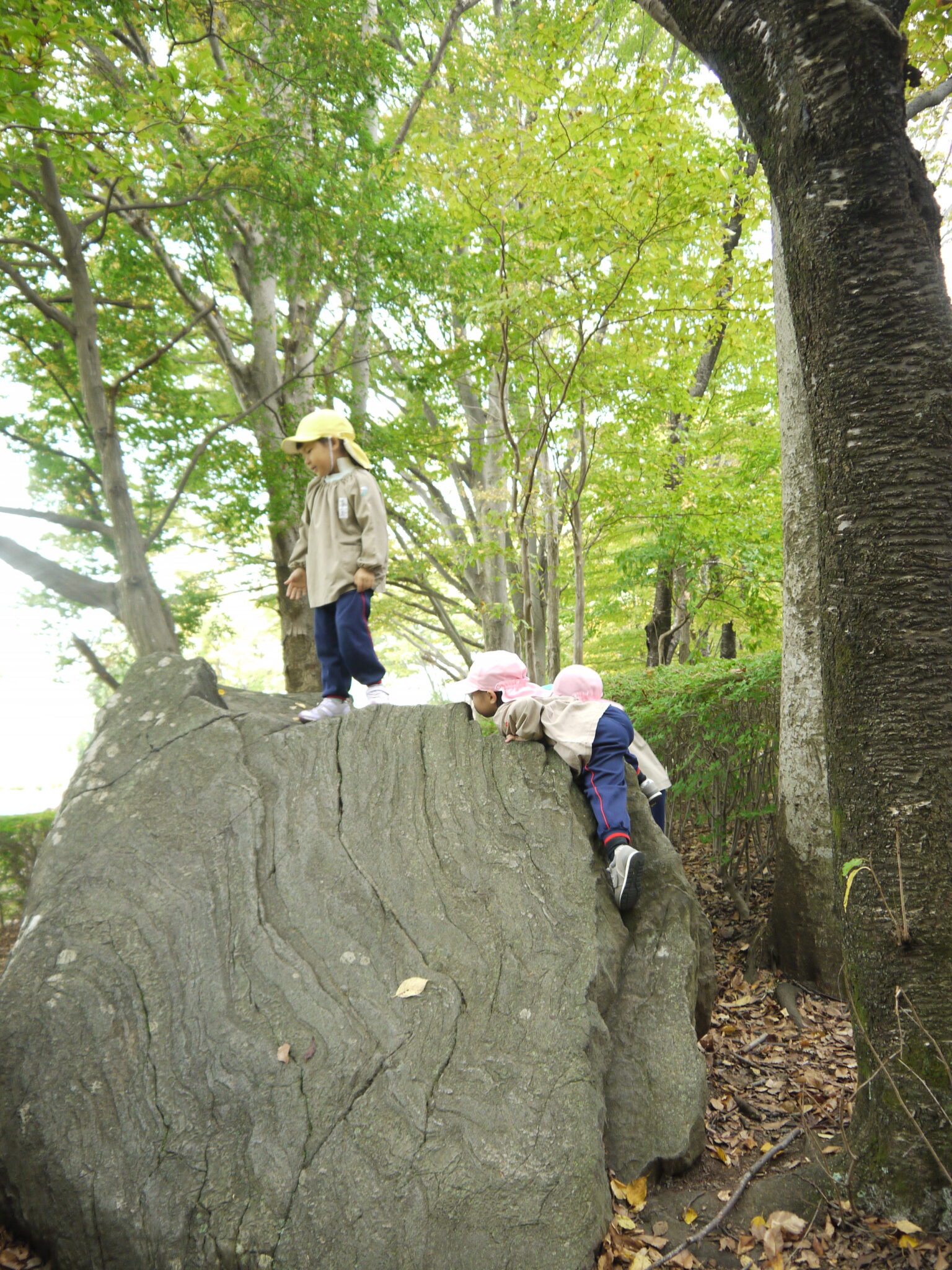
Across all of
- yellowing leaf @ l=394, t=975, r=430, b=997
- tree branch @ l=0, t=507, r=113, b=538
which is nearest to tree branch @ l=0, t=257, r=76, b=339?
tree branch @ l=0, t=507, r=113, b=538

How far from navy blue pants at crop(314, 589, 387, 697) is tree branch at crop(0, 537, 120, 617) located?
10.4 feet

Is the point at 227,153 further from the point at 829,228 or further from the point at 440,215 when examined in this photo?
the point at 829,228

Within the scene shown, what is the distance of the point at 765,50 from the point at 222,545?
1221 cm

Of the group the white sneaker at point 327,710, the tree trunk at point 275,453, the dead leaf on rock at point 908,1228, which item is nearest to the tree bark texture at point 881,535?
the dead leaf on rock at point 908,1228

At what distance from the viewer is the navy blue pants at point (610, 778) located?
11.6ft

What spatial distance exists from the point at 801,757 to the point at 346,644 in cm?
280

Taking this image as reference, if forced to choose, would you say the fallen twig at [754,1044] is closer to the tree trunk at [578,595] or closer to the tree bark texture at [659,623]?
the tree trunk at [578,595]

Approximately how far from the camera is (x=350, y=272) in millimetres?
8172

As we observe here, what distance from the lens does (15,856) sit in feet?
21.6

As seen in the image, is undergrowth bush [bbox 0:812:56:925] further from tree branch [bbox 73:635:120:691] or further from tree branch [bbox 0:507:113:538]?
tree branch [bbox 0:507:113:538]

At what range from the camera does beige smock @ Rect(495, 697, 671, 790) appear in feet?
12.5

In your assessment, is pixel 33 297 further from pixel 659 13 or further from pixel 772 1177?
pixel 772 1177

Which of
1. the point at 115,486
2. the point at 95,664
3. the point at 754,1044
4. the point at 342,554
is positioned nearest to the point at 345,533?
the point at 342,554

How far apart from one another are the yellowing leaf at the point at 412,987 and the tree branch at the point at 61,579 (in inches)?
213
